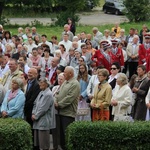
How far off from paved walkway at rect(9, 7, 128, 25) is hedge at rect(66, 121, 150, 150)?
28.2 m

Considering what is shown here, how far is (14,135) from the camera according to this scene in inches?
468

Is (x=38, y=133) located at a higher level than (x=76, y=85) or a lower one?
lower

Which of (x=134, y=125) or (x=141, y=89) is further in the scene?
(x=141, y=89)

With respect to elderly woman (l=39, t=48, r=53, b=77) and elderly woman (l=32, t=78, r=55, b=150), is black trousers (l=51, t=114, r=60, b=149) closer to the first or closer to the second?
elderly woman (l=32, t=78, r=55, b=150)

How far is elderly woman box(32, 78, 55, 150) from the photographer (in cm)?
1322

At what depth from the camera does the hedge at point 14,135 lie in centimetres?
1186

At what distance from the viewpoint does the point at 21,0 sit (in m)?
38.7

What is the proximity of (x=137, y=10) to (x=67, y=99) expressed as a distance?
24544 mm

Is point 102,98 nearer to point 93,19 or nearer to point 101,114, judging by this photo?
point 101,114

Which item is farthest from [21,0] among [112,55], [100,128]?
[100,128]

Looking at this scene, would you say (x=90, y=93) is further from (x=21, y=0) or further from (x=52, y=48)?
(x=21, y=0)

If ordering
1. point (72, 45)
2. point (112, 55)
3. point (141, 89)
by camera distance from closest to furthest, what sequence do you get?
1. point (141, 89)
2. point (112, 55)
3. point (72, 45)

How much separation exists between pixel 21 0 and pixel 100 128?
27.5m

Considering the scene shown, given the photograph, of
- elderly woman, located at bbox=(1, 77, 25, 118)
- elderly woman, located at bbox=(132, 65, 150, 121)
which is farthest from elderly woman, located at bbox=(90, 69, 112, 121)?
elderly woman, located at bbox=(1, 77, 25, 118)
